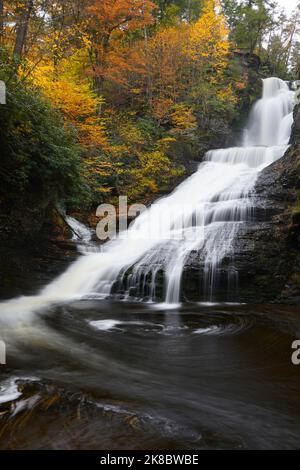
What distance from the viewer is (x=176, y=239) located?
10.2 m

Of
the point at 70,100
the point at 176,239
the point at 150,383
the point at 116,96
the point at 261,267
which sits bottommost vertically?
the point at 150,383

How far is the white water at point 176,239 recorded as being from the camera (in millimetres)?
8586

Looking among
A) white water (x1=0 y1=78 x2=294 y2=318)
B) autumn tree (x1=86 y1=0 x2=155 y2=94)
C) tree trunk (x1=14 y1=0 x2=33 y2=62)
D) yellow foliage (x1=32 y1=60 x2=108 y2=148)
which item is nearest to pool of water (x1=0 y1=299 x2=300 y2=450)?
white water (x1=0 y1=78 x2=294 y2=318)

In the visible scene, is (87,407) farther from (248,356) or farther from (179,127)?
(179,127)

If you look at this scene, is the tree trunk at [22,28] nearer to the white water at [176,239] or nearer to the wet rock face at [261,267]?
the white water at [176,239]

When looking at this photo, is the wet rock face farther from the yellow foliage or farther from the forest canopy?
the yellow foliage

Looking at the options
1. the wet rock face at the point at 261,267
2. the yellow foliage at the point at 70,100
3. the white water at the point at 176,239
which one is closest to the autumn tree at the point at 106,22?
the yellow foliage at the point at 70,100

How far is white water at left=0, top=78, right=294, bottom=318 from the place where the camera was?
28.2 feet

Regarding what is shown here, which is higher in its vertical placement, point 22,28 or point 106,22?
point 106,22

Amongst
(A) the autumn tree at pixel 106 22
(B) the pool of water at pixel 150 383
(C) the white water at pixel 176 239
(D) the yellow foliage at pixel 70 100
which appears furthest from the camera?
(A) the autumn tree at pixel 106 22

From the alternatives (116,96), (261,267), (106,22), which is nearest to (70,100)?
(116,96)

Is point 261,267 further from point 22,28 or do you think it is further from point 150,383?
point 22,28

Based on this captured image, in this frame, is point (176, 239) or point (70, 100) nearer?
point (176, 239)

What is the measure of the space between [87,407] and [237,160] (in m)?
14.9
